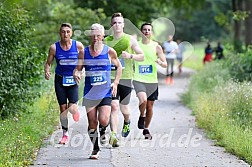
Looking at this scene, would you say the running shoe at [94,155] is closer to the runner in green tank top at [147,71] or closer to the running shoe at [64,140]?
the running shoe at [64,140]

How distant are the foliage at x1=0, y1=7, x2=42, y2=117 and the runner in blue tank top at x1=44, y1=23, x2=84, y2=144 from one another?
1526 mm

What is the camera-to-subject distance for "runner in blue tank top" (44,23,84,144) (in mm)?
11852

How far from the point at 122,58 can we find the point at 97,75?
4.39 feet

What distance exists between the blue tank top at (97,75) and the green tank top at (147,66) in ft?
6.84

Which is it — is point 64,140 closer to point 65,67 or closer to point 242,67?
point 65,67

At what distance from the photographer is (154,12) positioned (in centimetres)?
3353

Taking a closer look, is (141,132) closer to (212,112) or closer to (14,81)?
(212,112)

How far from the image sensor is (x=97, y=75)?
10.4m

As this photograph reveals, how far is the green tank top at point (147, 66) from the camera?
12523 millimetres

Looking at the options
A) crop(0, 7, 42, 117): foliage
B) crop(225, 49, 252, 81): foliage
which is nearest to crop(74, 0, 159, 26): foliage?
crop(225, 49, 252, 81): foliage

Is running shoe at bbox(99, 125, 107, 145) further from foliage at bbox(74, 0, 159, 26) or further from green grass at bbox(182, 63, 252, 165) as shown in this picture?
foliage at bbox(74, 0, 159, 26)

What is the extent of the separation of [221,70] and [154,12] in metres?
12.0

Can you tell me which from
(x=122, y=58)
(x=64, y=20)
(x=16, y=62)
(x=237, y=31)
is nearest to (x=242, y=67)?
(x=64, y=20)

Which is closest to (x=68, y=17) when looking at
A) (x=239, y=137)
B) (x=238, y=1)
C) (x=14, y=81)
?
(x=238, y=1)
